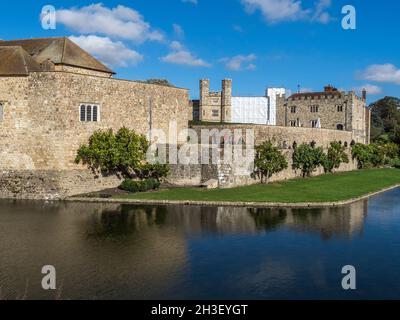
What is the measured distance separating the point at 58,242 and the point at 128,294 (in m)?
6.53

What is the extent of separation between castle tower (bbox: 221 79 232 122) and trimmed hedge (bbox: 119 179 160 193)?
2780 centimetres

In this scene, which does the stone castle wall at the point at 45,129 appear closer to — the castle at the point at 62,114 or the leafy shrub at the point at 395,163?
the castle at the point at 62,114

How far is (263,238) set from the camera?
19266 mm

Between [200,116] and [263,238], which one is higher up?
[200,116]

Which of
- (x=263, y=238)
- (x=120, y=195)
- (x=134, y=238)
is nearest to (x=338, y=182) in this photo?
(x=120, y=195)

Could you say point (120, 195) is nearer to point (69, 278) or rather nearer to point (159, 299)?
point (69, 278)

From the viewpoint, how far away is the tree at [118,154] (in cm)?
3102

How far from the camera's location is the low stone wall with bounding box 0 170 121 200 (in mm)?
29641

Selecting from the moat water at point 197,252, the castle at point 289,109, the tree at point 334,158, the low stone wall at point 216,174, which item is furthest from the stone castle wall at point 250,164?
the moat water at point 197,252

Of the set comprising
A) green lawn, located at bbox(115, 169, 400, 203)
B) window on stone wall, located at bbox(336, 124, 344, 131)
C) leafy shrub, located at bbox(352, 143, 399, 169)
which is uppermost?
window on stone wall, located at bbox(336, 124, 344, 131)

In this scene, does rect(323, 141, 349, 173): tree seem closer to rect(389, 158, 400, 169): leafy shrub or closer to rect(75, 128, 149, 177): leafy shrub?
rect(389, 158, 400, 169): leafy shrub

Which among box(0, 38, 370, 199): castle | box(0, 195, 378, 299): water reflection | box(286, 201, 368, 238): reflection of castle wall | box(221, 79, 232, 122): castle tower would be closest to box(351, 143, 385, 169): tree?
box(221, 79, 232, 122): castle tower

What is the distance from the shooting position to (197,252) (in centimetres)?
1689

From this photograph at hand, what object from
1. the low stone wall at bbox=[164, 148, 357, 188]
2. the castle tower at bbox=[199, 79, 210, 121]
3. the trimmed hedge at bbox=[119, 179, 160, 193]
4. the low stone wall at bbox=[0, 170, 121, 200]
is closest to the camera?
the low stone wall at bbox=[0, 170, 121, 200]
